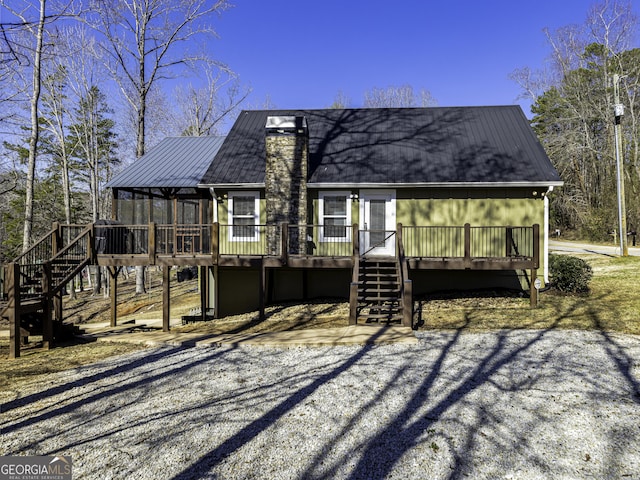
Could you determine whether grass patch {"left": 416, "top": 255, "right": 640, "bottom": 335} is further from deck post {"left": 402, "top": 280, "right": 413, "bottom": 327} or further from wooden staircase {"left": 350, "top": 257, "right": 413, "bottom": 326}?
wooden staircase {"left": 350, "top": 257, "right": 413, "bottom": 326}

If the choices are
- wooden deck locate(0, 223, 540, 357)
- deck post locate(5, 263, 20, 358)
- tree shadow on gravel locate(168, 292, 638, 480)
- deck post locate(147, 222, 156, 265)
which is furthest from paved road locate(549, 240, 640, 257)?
deck post locate(5, 263, 20, 358)

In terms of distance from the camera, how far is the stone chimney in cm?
1255

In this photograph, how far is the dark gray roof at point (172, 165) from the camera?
14.5 meters

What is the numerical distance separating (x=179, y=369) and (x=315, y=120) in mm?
11538

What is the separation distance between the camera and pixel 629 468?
3873mm

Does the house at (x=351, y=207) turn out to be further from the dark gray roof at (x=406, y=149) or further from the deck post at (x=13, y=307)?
the deck post at (x=13, y=307)

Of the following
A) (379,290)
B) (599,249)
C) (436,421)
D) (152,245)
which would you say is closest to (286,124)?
(152,245)

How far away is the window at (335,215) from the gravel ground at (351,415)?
5778mm

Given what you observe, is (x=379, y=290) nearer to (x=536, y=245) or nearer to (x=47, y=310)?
(x=536, y=245)

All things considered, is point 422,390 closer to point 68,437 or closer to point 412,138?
point 68,437

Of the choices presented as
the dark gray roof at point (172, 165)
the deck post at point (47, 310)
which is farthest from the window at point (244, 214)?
the deck post at point (47, 310)

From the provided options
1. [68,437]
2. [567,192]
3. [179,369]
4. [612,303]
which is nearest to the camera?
[68,437]

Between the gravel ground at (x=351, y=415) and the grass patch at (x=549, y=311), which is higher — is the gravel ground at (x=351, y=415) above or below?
below

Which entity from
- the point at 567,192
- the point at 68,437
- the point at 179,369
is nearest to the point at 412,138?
the point at 179,369
